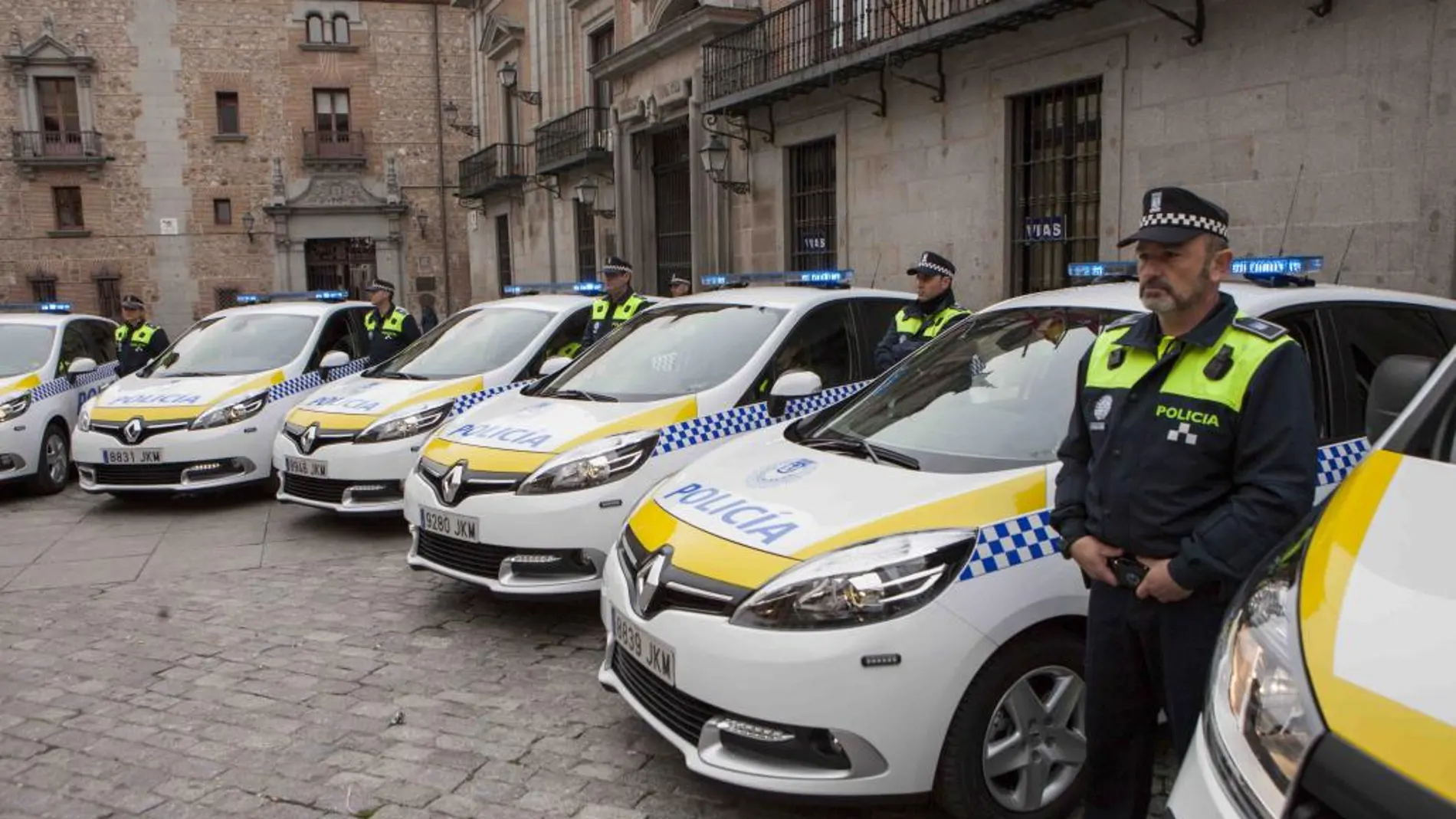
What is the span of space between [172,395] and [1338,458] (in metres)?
7.86

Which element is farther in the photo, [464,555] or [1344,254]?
[1344,254]

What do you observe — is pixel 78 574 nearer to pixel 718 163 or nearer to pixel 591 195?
pixel 718 163

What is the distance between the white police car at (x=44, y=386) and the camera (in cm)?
872

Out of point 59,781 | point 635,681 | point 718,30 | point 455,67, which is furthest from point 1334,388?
point 455,67

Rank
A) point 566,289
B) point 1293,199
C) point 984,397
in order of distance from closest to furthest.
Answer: point 984,397, point 1293,199, point 566,289

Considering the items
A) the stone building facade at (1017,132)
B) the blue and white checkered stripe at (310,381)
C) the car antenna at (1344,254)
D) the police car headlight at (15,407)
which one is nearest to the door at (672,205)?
the stone building facade at (1017,132)

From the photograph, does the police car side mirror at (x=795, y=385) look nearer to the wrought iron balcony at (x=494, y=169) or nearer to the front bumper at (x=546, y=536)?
the front bumper at (x=546, y=536)

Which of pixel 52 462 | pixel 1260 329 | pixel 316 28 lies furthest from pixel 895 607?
pixel 316 28

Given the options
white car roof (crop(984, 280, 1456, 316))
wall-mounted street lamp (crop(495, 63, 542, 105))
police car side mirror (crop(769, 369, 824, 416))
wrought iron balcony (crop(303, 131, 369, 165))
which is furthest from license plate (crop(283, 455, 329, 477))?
wrought iron balcony (crop(303, 131, 369, 165))

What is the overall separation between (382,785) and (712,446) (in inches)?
93.7

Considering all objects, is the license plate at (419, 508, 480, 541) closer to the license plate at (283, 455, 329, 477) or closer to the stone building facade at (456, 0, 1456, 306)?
the license plate at (283, 455, 329, 477)

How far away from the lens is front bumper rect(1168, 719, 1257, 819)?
178 cm

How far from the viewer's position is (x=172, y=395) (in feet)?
27.1

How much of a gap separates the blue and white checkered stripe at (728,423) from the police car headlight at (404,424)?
2513 millimetres
